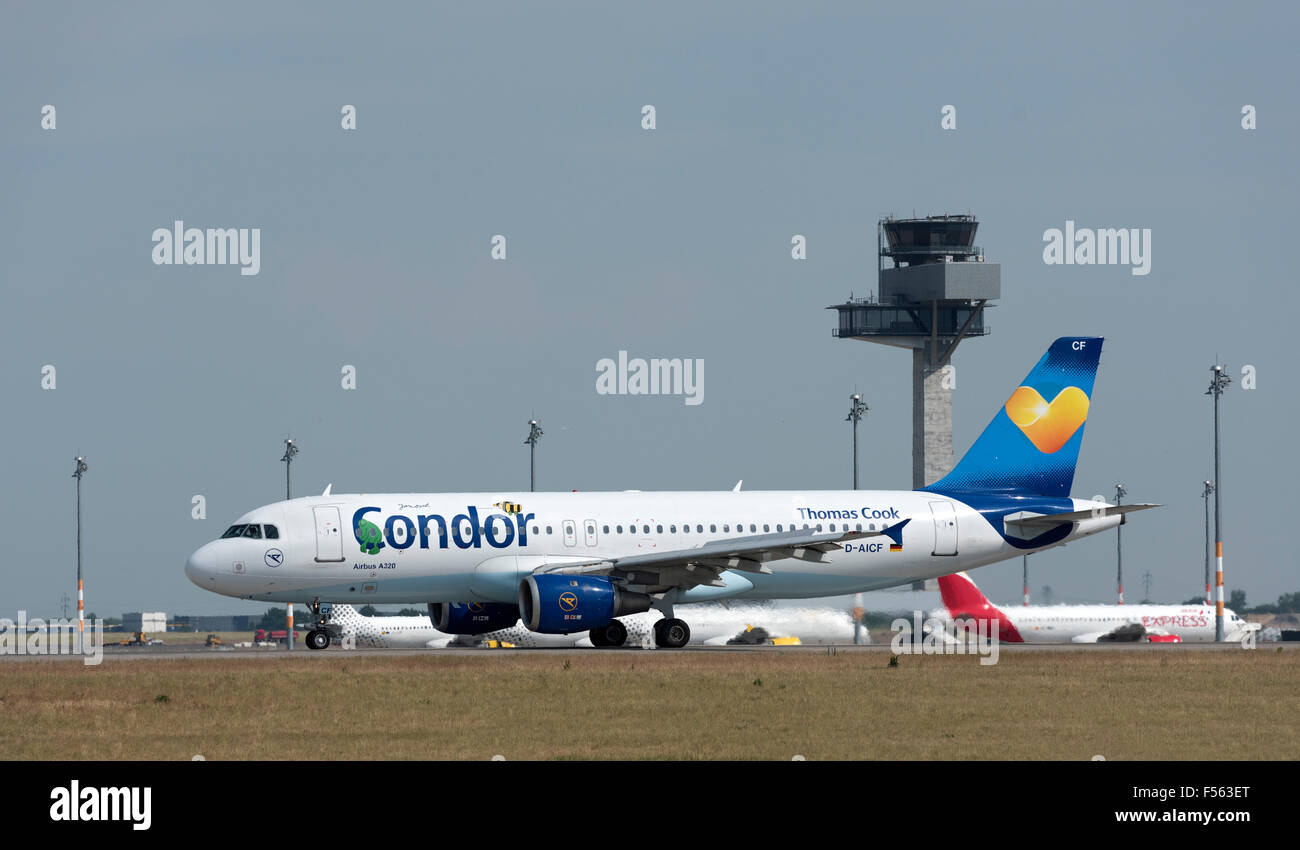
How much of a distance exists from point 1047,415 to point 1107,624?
2668 cm

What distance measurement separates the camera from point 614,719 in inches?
1152

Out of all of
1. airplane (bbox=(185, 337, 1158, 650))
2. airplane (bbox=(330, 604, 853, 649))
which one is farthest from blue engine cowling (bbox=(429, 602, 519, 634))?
airplane (bbox=(330, 604, 853, 649))

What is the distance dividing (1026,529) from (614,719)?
26.8m

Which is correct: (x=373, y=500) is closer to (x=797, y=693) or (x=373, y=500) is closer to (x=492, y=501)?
(x=492, y=501)

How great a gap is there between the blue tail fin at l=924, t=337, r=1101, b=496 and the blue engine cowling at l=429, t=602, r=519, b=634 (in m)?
14.3

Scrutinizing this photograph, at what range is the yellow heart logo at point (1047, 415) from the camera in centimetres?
5444

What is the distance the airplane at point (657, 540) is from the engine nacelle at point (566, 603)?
4 cm

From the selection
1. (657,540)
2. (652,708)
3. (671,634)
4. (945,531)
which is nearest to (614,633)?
(671,634)

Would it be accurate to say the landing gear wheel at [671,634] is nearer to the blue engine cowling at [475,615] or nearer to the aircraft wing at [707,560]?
the aircraft wing at [707,560]

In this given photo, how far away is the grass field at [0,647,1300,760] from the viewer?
25.1m

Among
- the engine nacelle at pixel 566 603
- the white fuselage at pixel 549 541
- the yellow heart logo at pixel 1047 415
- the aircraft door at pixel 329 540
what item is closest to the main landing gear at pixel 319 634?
the white fuselage at pixel 549 541

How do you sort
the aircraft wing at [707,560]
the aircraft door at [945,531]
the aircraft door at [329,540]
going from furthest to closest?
the aircraft door at [945,531]
the aircraft door at [329,540]
the aircraft wing at [707,560]

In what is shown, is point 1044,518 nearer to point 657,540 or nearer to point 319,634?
point 657,540
